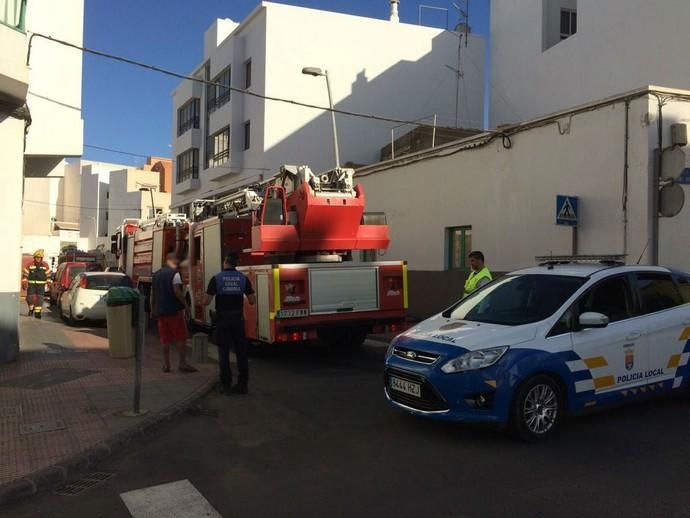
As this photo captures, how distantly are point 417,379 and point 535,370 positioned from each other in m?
1.06

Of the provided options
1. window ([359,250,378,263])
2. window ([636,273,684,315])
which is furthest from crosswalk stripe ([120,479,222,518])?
window ([359,250,378,263])

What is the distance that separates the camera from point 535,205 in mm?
13086

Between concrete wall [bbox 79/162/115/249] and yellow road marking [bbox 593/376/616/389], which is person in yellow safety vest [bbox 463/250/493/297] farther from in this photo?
concrete wall [bbox 79/162/115/249]

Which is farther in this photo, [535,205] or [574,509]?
[535,205]

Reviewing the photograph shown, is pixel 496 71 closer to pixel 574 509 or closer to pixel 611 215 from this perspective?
pixel 611 215

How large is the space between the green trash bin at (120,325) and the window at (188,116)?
2908 centimetres

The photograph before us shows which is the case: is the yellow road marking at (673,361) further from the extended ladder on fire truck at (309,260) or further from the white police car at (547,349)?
the extended ladder on fire truck at (309,260)

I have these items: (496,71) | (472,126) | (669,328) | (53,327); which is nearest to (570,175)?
(669,328)

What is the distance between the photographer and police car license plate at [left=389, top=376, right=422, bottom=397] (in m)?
5.62

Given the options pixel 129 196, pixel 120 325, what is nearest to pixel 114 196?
pixel 129 196

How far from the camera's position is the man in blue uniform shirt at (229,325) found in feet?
25.3

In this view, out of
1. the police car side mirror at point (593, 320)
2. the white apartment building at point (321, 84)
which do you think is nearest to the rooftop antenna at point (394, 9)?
the white apartment building at point (321, 84)

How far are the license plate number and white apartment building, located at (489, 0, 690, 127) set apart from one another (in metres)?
14.5

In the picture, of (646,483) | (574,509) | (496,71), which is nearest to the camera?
(574,509)
